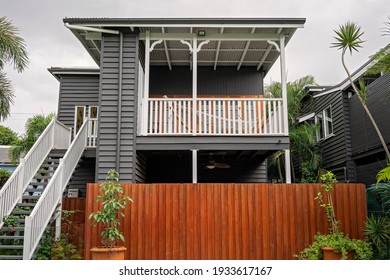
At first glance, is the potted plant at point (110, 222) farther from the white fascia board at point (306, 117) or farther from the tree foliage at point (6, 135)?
the tree foliage at point (6, 135)

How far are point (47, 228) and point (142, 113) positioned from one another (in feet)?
10.5

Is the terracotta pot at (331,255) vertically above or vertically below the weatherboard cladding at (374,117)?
below

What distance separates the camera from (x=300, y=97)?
14633 millimetres

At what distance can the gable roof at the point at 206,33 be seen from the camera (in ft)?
26.6

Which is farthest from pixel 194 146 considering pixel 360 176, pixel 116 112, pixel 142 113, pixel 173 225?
pixel 360 176

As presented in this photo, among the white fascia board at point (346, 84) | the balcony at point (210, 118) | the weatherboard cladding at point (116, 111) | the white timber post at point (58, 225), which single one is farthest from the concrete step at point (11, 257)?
the white fascia board at point (346, 84)

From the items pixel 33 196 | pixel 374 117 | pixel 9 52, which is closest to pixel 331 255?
pixel 33 196

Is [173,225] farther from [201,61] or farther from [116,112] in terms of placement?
[201,61]

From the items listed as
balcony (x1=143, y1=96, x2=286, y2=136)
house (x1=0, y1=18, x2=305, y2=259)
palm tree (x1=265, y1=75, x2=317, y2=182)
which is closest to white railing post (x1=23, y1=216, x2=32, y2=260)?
house (x1=0, y1=18, x2=305, y2=259)

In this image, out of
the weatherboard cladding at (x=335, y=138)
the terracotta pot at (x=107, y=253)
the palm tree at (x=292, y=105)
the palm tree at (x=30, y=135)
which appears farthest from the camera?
the palm tree at (x=292, y=105)

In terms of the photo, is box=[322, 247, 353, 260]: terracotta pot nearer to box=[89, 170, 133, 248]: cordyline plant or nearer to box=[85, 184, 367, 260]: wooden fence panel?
box=[85, 184, 367, 260]: wooden fence panel

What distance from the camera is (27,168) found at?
7684mm

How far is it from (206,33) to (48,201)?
17.3 feet

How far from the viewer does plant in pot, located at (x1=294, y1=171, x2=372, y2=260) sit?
562cm
